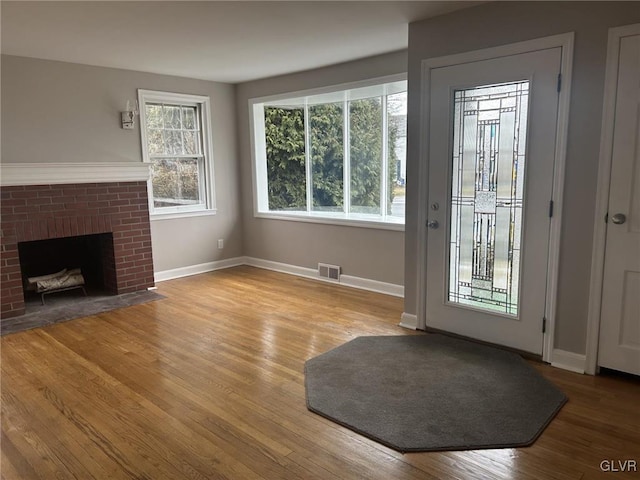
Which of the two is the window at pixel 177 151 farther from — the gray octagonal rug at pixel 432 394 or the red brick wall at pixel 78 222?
the gray octagonal rug at pixel 432 394

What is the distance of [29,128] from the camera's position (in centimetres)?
438

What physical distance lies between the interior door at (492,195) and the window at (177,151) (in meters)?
3.29

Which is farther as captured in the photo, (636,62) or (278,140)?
(278,140)

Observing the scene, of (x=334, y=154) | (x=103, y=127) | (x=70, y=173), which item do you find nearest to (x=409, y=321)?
(x=334, y=154)

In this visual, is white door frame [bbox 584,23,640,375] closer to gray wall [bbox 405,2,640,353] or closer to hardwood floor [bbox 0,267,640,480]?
gray wall [bbox 405,2,640,353]

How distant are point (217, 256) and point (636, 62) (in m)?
4.86

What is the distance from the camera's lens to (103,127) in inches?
191

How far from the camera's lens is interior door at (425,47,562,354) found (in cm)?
295

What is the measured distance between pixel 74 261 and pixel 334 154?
321cm

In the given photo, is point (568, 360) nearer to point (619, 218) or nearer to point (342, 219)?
point (619, 218)

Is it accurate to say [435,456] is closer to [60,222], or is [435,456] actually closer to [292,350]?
[292,350]

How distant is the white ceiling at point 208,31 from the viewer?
3.04 metres

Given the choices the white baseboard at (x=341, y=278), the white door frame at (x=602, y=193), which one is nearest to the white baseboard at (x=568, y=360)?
the white door frame at (x=602, y=193)

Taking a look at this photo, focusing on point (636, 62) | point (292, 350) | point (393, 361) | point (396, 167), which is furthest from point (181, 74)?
point (636, 62)
